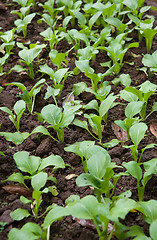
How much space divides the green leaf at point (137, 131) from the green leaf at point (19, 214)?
0.78 m

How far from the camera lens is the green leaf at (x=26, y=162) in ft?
6.15

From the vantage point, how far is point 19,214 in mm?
1728

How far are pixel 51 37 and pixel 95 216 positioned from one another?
206cm

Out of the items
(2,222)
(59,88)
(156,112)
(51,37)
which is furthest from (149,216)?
(51,37)

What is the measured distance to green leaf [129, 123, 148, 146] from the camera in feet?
6.48

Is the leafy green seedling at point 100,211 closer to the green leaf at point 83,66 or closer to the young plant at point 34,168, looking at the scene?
the young plant at point 34,168

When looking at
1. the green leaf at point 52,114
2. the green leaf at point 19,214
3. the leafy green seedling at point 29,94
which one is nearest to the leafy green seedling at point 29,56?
the leafy green seedling at point 29,94

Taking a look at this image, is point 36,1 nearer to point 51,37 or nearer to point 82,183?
point 51,37

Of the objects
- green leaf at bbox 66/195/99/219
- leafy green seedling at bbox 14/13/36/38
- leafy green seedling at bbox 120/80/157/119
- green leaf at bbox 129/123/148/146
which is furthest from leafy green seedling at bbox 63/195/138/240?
leafy green seedling at bbox 14/13/36/38

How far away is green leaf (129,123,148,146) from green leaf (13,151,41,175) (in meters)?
0.61

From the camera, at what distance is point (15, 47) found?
11.0 feet

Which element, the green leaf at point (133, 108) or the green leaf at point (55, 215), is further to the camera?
the green leaf at point (133, 108)

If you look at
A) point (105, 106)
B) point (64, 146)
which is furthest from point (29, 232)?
point (105, 106)

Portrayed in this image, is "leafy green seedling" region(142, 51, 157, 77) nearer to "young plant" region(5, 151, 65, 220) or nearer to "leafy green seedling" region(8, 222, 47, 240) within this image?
"young plant" region(5, 151, 65, 220)
